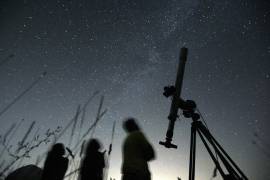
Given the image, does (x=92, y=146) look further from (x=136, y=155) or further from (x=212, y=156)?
(x=212, y=156)

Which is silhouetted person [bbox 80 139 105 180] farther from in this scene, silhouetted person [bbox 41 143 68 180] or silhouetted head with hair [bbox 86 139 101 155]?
silhouetted person [bbox 41 143 68 180]

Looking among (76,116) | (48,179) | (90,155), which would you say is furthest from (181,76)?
(76,116)

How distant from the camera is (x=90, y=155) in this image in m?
4.54

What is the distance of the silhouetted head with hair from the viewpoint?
4555 millimetres

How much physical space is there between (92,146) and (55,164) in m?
0.95

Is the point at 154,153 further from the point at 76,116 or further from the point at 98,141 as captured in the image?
the point at 76,116

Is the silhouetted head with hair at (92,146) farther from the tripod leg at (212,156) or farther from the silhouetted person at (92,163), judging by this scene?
the tripod leg at (212,156)

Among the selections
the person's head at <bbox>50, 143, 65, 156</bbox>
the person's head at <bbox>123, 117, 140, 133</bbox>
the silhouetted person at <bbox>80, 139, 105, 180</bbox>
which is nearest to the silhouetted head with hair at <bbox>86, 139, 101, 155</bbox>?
the silhouetted person at <bbox>80, 139, 105, 180</bbox>

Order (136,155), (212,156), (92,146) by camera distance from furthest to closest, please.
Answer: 1. (212,156)
2. (92,146)
3. (136,155)

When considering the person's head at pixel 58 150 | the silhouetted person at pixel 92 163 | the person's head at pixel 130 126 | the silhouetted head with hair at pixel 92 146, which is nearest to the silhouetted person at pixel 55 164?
the person's head at pixel 58 150

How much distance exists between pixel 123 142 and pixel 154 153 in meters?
0.55

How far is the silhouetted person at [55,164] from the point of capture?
15.5ft

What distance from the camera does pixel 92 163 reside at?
176 inches

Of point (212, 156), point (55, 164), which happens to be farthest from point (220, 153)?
point (55, 164)
